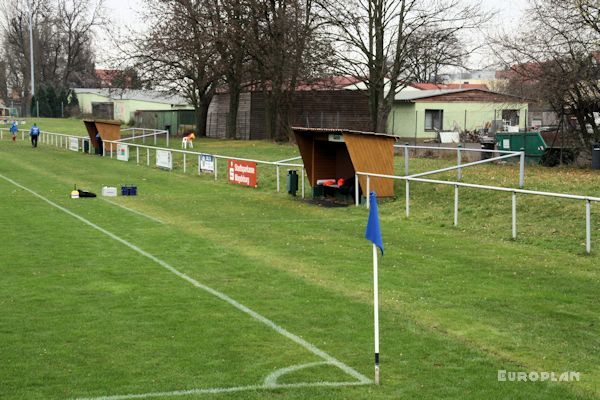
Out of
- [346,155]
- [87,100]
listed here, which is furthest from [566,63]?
[87,100]

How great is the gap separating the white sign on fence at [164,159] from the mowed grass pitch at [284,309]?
1733 centimetres

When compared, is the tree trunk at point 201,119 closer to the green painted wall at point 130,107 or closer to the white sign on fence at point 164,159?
the white sign on fence at point 164,159

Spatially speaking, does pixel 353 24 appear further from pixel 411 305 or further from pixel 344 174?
pixel 411 305

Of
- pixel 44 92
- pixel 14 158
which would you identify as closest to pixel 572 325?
pixel 14 158

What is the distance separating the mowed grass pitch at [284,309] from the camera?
8.48 meters

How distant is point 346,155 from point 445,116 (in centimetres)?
3039

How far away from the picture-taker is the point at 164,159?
38.7m

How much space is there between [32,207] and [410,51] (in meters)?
23.3

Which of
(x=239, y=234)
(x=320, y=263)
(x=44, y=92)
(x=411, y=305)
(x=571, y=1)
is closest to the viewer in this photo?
(x=411, y=305)

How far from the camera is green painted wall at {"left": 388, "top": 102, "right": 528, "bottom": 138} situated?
55031 mm

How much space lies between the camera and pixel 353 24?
41.1 meters

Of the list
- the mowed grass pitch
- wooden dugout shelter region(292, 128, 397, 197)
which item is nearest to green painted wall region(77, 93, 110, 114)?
wooden dugout shelter region(292, 128, 397, 197)

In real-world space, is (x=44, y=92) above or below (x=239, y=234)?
above

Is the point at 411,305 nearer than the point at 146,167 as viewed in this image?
Yes
